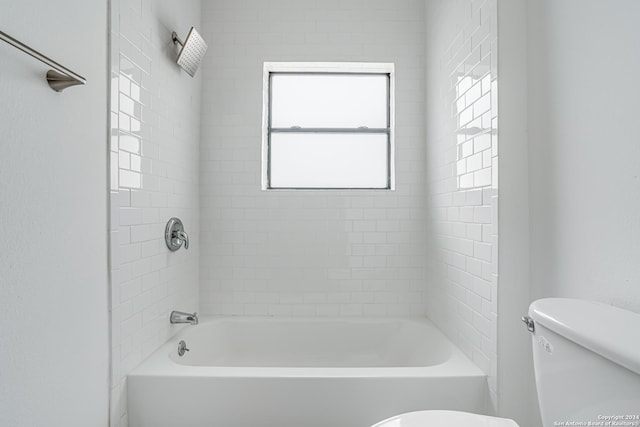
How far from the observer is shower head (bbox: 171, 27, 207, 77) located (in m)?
1.72

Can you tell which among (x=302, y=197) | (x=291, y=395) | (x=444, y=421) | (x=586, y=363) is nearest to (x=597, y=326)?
(x=586, y=363)

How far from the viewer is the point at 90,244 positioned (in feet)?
3.87

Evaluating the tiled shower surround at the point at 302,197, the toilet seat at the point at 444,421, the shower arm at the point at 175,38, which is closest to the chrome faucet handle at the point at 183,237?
the tiled shower surround at the point at 302,197

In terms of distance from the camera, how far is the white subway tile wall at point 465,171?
4.47 feet

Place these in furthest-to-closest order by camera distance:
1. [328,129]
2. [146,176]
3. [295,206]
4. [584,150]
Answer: [328,129] < [295,206] < [146,176] < [584,150]

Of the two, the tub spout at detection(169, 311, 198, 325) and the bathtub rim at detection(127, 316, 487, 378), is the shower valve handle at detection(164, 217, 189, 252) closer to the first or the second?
the tub spout at detection(169, 311, 198, 325)

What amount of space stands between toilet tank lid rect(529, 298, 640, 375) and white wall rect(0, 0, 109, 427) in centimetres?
136

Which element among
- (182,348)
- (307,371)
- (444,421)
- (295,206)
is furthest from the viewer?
(295,206)

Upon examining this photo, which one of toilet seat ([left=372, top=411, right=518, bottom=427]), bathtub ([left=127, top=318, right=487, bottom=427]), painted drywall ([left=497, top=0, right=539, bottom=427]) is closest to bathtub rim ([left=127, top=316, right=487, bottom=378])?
bathtub ([left=127, top=318, right=487, bottom=427])

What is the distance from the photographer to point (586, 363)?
781 millimetres

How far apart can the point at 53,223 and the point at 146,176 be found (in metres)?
0.56

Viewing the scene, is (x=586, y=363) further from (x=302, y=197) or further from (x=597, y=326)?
(x=302, y=197)

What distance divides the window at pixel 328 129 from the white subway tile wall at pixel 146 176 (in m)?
0.56

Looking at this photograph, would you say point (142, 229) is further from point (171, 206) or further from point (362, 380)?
point (362, 380)
